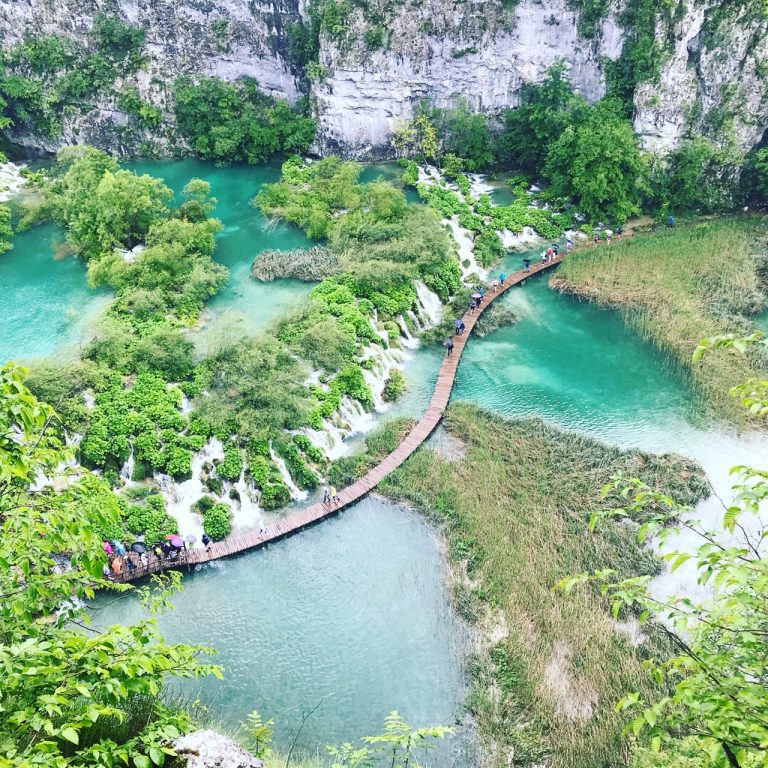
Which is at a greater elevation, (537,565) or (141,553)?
(537,565)

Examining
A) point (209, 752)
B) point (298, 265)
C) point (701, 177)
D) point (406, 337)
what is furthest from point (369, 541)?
point (701, 177)

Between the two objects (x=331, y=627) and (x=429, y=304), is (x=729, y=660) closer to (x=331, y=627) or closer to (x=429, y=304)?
(x=331, y=627)

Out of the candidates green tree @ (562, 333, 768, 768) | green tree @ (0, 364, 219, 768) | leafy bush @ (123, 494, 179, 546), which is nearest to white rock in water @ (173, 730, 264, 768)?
green tree @ (0, 364, 219, 768)

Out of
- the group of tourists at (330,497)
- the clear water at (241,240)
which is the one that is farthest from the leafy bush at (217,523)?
the clear water at (241,240)

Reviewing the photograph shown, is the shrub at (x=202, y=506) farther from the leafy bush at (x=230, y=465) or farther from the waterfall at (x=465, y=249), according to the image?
the waterfall at (x=465, y=249)

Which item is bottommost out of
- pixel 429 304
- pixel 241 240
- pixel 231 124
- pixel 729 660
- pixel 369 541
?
pixel 369 541

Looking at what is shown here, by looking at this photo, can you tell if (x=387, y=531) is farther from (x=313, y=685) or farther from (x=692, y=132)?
(x=692, y=132)

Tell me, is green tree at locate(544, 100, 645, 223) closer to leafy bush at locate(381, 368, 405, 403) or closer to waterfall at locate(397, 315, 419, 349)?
waterfall at locate(397, 315, 419, 349)
